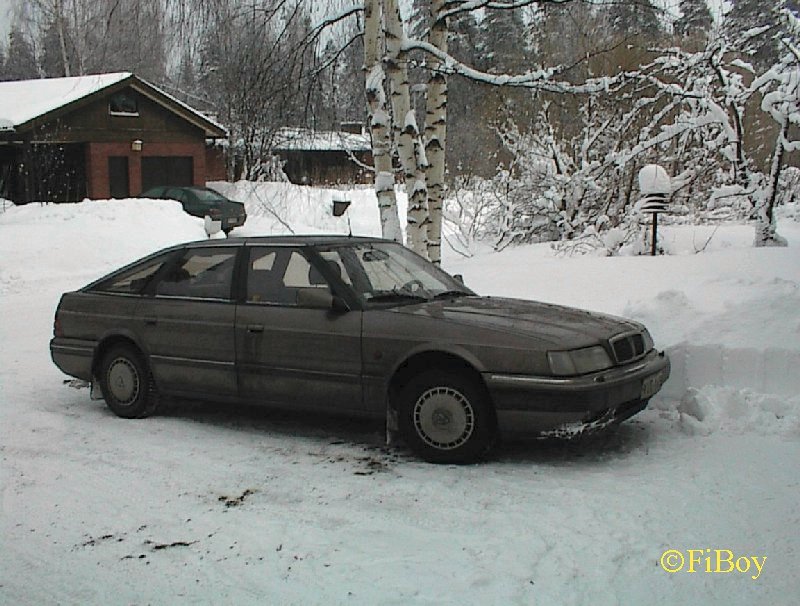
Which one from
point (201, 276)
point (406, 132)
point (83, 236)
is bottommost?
point (201, 276)

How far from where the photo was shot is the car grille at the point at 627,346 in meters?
5.86

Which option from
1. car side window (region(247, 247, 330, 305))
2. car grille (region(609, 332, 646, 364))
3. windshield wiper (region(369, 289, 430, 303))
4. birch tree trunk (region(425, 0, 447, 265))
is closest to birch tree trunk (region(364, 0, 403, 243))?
birch tree trunk (region(425, 0, 447, 265))

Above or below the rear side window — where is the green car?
above

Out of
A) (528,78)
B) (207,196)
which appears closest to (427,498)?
(528,78)

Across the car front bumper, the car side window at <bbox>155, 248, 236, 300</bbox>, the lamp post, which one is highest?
the lamp post

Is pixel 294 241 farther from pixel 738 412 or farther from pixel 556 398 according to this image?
pixel 738 412

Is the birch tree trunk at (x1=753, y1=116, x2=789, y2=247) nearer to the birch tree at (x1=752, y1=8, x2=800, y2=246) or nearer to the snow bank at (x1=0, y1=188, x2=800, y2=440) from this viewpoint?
the birch tree at (x1=752, y1=8, x2=800, y2=246)

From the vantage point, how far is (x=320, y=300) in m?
6.28

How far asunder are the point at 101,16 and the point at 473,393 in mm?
7915

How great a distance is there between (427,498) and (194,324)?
8.42 ft

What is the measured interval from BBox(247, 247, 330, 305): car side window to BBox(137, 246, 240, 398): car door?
0.61 ft

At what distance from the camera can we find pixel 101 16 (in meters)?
11.2

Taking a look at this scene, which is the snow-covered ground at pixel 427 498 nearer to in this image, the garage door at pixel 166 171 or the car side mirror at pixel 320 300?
the car side mirror at pixel 320 300

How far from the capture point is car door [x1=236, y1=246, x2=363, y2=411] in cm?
618
